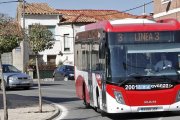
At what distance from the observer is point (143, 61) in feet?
50.5

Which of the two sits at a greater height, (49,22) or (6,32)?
(49,22)

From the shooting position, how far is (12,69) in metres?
35.0

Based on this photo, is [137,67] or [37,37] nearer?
[137,67]

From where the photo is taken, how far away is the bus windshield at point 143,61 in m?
15.3

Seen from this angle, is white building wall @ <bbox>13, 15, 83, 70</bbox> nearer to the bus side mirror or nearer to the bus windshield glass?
the bus side mirror

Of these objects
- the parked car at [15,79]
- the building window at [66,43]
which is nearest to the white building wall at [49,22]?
the building window at [66,43]

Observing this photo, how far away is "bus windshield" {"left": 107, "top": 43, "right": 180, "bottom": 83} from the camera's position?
1527 centimetres

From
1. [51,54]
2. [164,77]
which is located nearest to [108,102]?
[164,77]

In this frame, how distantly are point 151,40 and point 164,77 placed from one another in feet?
3.93

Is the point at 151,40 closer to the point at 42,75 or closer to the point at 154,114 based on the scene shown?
the point at 154,114

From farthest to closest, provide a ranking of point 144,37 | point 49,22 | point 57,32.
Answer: point 57,32, point 49,22, point 144,37

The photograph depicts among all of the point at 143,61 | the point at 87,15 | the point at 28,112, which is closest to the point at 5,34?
the point at 143,61

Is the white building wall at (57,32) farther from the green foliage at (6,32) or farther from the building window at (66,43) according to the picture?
the green foliage at (6,32)

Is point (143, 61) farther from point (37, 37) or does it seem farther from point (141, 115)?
point (37, 37)
